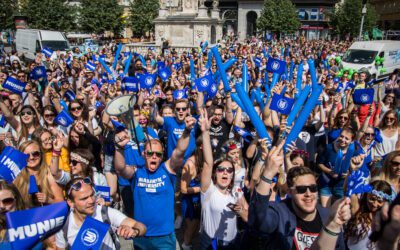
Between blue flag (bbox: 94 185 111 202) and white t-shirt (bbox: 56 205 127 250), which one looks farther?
blue flag (bbox: 94 185 111 202)

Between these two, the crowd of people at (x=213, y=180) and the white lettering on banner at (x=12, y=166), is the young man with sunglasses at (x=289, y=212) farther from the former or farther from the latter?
the white lettering on banner at (x=12, y=166)

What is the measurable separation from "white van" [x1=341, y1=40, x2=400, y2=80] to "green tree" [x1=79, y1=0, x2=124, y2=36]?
34.3 meters

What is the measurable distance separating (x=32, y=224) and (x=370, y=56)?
18.8 metres

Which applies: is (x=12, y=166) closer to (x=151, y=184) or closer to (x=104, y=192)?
(x=104, y=192)

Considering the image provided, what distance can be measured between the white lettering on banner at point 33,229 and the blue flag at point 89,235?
19 centimetres

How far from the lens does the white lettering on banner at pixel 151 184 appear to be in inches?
141

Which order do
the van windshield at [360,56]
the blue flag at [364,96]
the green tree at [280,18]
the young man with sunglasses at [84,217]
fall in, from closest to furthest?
the young man with sunglasses at [84,217], the blue flag at [364,96], the van windshield at [360,56], the green tree at [280,18]

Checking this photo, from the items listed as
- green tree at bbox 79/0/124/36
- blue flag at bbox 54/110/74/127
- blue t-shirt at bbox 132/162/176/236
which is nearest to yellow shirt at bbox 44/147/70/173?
blue flag at bbox 54/110/74/127

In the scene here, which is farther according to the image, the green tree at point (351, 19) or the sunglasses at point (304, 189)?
the green tree at point (351, 19)

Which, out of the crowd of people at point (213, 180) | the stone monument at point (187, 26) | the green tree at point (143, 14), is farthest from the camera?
the green tree at point (143, 14)

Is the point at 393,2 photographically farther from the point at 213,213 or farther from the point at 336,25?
the point at 213,213

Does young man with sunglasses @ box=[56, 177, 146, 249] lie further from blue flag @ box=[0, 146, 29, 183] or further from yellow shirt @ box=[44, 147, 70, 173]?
yellow shirt @ box=[44, 147, 70, 173]

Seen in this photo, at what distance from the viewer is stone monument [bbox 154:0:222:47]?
27406 millimetres

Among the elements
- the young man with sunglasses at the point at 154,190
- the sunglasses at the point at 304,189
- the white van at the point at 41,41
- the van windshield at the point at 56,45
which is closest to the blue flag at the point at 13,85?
the young man with sunglasses at the point at 154,190
